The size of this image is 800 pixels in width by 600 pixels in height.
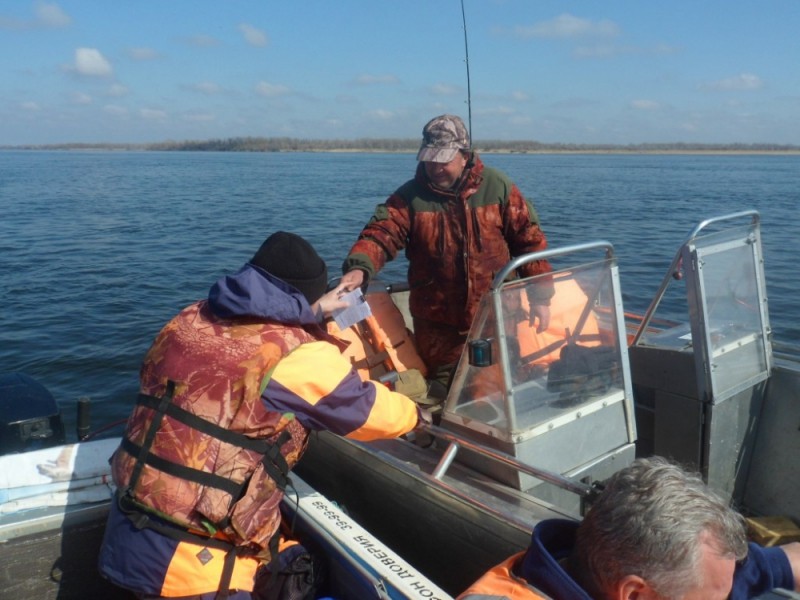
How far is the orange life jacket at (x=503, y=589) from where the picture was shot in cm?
159

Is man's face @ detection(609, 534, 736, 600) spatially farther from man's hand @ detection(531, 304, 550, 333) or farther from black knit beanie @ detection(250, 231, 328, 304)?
man's hand @ detection(531, 304, 550, 333)

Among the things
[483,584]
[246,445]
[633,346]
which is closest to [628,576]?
[483,584]

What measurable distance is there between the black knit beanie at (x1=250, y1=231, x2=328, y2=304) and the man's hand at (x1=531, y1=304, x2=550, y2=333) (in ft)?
3.43

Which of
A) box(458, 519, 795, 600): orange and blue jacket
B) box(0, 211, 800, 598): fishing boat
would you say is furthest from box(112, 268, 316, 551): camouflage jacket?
box(458, 519, 795, 600): orange and blue jacket

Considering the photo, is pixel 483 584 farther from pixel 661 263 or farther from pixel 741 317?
pixel 661 263

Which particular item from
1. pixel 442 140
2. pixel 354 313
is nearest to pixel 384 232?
pixel 442 140

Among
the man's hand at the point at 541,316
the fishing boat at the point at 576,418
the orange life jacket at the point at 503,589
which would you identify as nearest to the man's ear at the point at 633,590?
the orange life jacket at the point at 503,589

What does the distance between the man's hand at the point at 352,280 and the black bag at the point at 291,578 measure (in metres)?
1.45

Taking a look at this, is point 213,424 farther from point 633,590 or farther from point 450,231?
point 450,231

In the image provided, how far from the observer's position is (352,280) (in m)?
3.76

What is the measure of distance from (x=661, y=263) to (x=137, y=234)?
42.9 feet

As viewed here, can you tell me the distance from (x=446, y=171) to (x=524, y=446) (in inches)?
64.6

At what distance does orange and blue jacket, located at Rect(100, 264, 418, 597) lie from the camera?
213 centimetres

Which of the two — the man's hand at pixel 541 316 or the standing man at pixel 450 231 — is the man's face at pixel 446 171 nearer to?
the standing man at pixel 450 231
